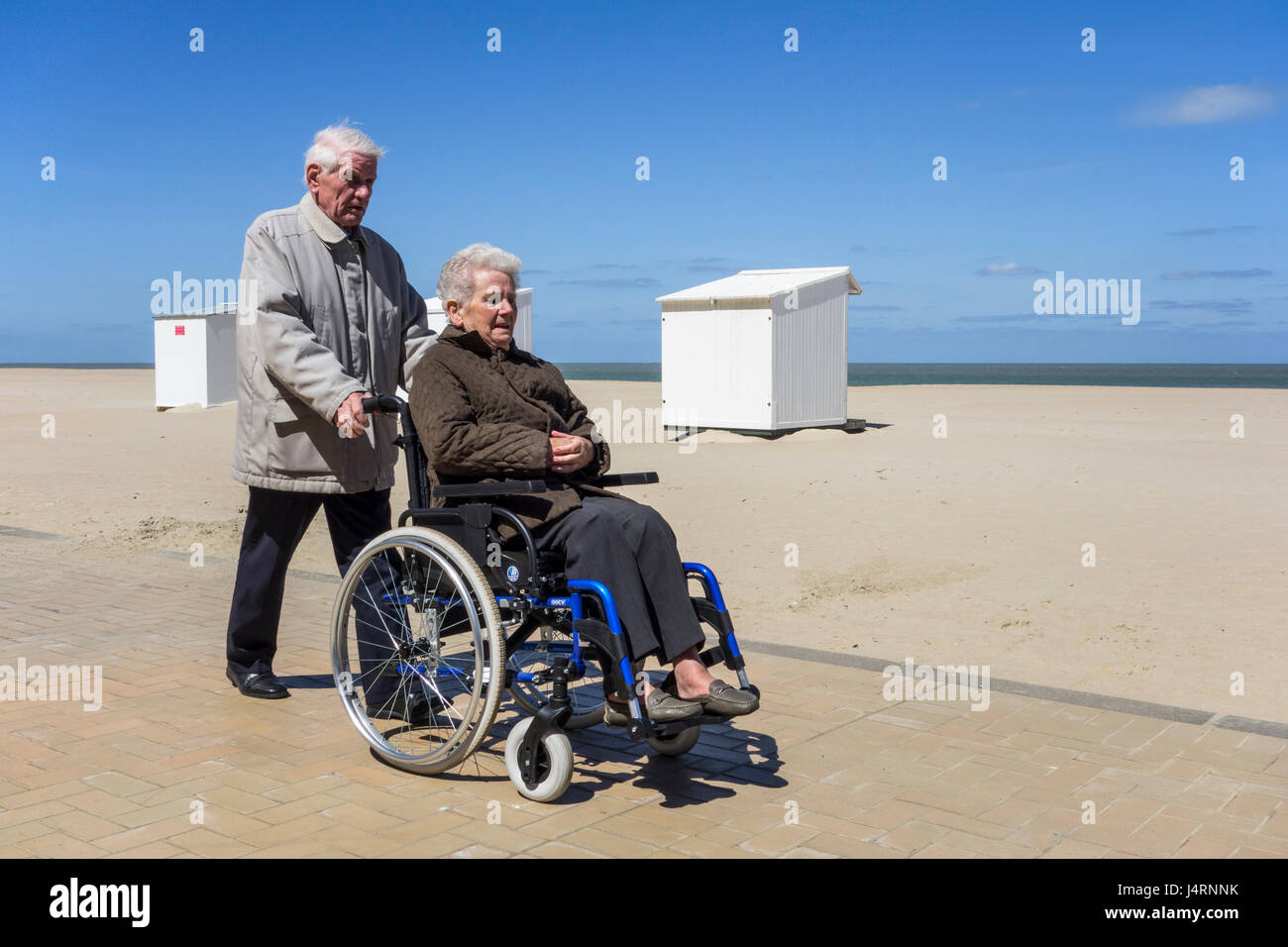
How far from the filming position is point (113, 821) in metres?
3.07

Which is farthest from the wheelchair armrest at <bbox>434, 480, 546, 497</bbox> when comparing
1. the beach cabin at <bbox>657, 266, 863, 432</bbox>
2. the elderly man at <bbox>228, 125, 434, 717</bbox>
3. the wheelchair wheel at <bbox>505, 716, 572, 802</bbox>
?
the beach cabin at <bbox>657, 266, 863, 432</bbox>

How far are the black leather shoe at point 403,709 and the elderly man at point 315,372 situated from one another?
0.7 inches

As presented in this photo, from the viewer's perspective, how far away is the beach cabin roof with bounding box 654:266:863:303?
16.4m

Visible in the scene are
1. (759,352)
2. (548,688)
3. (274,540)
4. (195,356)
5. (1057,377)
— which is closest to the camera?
(274,540)

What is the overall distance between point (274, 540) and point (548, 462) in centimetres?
129

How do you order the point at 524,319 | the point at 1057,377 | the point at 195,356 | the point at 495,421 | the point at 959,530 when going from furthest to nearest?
1. the point at 1057,377
2. the point at 195,356
3. the point at 524,319
4. the point at 959,530
5. the point at 495,421

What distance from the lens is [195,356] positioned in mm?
24219

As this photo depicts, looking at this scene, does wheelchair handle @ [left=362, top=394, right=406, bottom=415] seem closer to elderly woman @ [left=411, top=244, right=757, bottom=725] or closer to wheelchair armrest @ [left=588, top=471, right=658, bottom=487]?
elderly woman @ [left=411, top=244, right=757, bottom=725]

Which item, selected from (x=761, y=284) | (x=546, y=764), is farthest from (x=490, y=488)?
(x=761, y=284)

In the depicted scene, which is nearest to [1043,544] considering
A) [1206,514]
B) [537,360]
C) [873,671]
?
[1206,514]

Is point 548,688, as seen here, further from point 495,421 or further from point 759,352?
point 759,352

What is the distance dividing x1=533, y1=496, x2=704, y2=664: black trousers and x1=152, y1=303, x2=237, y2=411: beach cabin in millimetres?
22323
